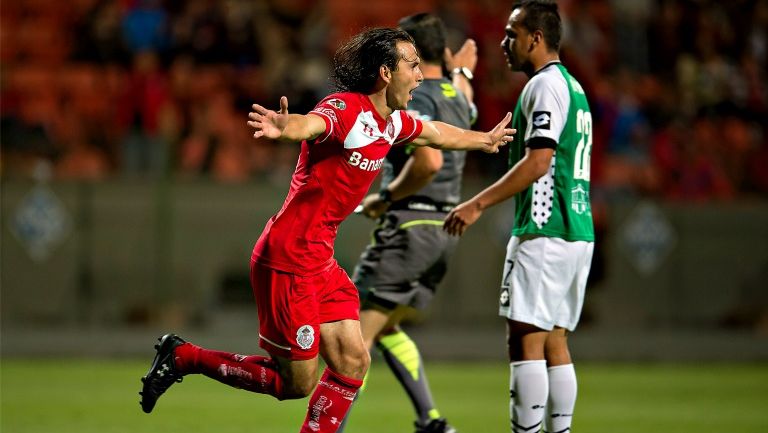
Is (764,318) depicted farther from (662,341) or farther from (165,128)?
(165,128)

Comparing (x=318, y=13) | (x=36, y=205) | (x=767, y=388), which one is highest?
(x=318, y=13)

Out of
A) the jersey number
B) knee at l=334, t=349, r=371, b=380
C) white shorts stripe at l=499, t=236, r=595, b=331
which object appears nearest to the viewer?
knee at l=334, t=349, r=371, b=380

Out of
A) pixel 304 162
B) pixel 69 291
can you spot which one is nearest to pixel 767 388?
pixel 304 162

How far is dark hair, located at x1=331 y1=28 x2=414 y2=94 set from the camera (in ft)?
20.5

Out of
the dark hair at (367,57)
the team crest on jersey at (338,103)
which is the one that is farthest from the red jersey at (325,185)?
the dark hair at (367,57)

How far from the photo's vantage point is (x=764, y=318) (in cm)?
1585

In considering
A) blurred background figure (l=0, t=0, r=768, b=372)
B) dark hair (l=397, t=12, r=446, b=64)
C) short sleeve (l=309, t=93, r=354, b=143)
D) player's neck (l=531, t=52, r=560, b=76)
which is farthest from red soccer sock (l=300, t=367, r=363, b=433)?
blurred background figure (l=0, t=0, r=768, b=372)

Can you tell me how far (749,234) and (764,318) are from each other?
1191 millimetres

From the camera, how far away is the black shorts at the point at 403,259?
7695 millimetres

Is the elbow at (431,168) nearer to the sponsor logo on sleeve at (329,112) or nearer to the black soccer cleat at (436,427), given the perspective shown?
the sponsor logo on sleeve at (329,112)

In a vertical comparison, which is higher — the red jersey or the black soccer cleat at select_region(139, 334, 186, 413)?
the red jersey

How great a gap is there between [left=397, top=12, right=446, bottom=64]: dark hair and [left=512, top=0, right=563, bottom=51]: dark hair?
1039 millimetres

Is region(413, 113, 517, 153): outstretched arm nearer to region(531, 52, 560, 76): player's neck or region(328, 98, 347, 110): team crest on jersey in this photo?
region(531, 52, 560, 76): player's neck

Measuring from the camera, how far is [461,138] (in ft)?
21.6
